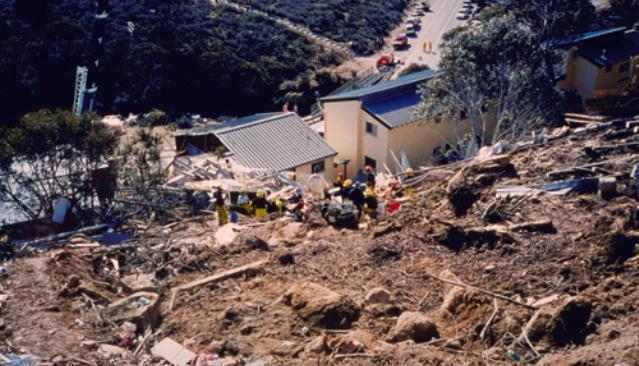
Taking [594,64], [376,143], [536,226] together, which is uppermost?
[594,64]

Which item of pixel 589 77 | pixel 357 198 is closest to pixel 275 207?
pixel 357 198

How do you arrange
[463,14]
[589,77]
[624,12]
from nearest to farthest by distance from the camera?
[589,77] < [624,12] < [463,14]

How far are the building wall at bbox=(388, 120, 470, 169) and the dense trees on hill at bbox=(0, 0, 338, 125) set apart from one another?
60.4 feet

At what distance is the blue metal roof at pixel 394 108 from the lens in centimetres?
2958

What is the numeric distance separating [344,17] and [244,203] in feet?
147

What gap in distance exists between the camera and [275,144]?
93.3 feet

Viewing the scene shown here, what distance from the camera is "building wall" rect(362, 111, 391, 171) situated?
2969 cm

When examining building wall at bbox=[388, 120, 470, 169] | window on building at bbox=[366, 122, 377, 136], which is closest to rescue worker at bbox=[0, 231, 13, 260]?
building wall at bbox=[388, 120, 470, 169]

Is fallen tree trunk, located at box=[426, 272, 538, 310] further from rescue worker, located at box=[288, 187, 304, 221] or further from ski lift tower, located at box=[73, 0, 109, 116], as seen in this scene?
ski lift tower, located at box=[73, 0, 109, 116]

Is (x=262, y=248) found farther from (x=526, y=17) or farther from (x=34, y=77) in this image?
(x=34, y=77)

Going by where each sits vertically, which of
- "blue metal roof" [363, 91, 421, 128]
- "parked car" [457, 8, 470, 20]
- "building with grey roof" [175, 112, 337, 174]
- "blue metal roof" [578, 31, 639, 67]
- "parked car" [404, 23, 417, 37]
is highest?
"parked car" [457, 8, 470, 20]

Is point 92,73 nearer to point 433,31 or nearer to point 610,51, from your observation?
point 433,31

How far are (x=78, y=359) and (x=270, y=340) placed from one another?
277 centimetres

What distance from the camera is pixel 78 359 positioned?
31.2 ft
